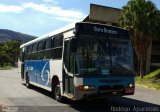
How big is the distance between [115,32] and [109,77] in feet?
6.08

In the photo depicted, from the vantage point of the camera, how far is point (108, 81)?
12.7 metres

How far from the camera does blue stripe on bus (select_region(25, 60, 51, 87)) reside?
17.2m

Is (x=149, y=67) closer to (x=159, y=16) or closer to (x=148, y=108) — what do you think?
(x=159, y=16)

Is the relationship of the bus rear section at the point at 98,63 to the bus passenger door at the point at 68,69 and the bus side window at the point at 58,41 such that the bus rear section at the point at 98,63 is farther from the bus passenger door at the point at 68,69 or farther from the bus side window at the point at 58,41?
the bus side window at the point at 58,41

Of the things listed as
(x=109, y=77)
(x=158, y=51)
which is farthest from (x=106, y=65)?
(x=158, y=51)

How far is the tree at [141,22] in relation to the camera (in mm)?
33362

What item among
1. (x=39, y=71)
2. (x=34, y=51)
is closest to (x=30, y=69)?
(x=34, y=51)

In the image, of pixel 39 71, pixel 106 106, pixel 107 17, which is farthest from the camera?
pixel 107 17

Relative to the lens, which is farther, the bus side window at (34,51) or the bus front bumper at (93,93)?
the bus side window at (34,51)

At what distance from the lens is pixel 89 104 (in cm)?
1483

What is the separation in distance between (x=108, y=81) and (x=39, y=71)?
6.91 meters

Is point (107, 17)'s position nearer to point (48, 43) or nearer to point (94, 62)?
point (48, 43)

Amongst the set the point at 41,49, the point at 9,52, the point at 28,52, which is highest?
the point at 9,52

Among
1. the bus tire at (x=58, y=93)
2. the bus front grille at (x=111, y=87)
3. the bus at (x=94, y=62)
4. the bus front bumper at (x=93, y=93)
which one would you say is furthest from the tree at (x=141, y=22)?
the bus front bumper at (x=93, y=93)
